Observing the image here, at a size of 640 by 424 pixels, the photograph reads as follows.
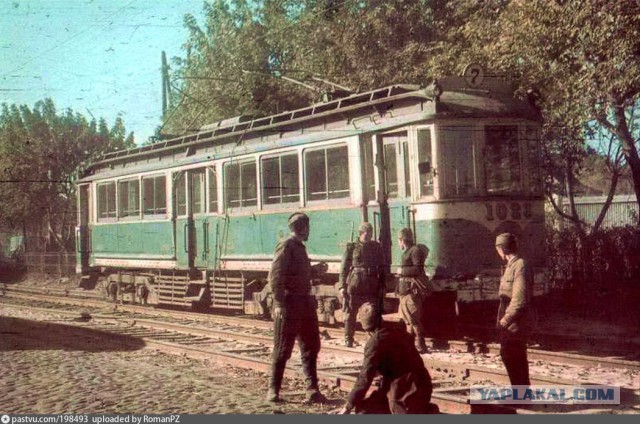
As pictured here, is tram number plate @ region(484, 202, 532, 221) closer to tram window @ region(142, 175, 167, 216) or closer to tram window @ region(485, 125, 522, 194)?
tram window @ region(485, 125, 522, 194)

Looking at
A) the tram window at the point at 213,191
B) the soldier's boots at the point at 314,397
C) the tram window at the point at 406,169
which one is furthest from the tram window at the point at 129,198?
the soldier's boots at the point at 314,397

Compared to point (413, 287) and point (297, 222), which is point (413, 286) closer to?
point (413, 287)

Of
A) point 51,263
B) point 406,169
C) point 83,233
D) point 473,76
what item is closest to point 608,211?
point 473,76

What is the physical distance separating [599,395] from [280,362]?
283 cm

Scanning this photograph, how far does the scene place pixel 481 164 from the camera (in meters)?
10.8

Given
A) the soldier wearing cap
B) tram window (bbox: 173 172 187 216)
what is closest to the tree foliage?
tram window (bbox: 173 172 187 216)

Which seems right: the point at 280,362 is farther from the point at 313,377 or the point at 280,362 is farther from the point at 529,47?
the point at 529,47

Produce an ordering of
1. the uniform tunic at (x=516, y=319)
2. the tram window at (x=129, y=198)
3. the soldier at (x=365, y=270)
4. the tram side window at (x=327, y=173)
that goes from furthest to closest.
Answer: the tram window at (x=129, y=198)
the tram side window at (x=327, y=173)
the soldier at (x=365, y=270)
the uniform tunic at (x=516, y=319)

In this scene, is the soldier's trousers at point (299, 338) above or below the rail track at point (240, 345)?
above

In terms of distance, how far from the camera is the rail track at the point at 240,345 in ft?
→ 25.1

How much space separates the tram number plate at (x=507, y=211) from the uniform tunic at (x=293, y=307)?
4165mm

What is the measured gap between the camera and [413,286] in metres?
10.3

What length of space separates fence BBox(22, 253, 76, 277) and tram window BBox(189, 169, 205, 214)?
1551 centimetres

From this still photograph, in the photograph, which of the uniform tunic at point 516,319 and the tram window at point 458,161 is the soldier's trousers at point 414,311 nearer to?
the tram window at point 458,161
